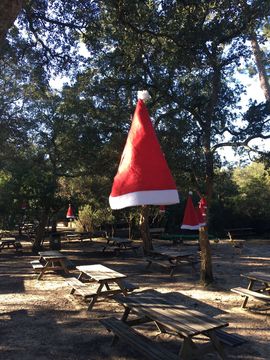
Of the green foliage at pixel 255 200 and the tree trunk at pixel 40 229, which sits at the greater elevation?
the green foliage at pixel 255 200

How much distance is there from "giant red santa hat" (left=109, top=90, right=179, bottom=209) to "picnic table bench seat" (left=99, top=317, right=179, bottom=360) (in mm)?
2135

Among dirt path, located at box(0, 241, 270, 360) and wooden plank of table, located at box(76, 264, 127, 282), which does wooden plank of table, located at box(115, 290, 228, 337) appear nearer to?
dirt path, located at box(0, 241, 270, 360)

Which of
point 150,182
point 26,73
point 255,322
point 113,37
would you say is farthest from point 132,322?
point 26,73

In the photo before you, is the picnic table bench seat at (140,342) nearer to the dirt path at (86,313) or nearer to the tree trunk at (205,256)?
the dirt path at (86,313)

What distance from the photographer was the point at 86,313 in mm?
7613

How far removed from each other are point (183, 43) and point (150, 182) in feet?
21.3

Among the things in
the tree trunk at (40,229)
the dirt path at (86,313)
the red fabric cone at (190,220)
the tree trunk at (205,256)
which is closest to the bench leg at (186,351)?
the dirt path at (86,313)

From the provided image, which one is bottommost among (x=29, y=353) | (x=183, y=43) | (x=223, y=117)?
(x=29, y=353)

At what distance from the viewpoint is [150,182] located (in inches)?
130

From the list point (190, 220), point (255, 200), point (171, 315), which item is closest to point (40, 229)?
point (190, 220)

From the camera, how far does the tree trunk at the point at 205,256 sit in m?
9.73

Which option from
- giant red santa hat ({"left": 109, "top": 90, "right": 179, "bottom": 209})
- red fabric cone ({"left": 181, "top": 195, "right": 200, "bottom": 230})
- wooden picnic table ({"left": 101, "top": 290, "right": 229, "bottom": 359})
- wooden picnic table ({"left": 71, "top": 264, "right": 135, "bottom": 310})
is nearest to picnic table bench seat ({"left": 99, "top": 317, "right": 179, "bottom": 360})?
wooden picnic table ({"left": 101, "top": 290, "right": 229, "bottom": 359})

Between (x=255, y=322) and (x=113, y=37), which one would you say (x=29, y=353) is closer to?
(x=255, y=322)

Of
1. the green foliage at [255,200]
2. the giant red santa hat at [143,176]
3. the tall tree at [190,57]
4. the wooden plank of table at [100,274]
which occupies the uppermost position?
the tall tree at [190,57]
